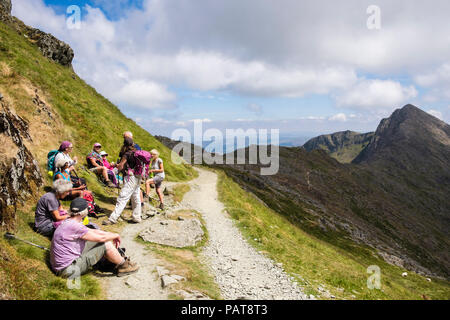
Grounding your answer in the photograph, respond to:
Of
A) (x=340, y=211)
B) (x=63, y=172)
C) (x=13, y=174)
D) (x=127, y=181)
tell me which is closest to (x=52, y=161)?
(x=63, y=172)

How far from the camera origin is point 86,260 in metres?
8.26

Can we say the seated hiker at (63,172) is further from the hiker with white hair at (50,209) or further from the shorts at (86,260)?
the shorts at (86,260)

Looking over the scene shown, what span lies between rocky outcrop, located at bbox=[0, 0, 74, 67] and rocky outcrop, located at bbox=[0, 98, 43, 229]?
31.3 meters

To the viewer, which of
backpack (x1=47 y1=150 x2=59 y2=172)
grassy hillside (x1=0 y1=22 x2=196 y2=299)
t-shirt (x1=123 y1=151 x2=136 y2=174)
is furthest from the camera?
backpack (x1=47 y1=150 x2=59 y2=172)

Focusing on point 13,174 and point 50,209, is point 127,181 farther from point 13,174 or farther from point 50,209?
point 13,174

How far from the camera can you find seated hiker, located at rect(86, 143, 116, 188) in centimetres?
1823

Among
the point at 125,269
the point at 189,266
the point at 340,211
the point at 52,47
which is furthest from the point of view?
the point at 340,211

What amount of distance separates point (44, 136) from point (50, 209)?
1050 centimetres

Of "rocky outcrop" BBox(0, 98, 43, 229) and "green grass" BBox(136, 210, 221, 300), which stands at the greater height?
"rocky outcrop" BBox(0, 98, 43, 229)

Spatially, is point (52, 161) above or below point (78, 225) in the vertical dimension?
above

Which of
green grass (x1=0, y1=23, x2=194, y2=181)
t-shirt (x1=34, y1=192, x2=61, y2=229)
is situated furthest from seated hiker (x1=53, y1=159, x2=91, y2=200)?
green grass (x1=0, y1=23, x2=194, y2=181)

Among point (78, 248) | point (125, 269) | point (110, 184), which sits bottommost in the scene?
point (125, 269)

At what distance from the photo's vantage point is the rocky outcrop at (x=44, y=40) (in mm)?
35875

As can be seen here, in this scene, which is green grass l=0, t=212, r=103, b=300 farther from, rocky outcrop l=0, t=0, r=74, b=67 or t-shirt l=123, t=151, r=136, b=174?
rocky outcrop l=0, t=0, r=74, b=67
